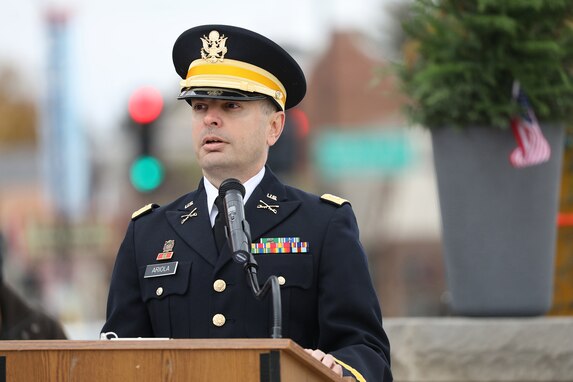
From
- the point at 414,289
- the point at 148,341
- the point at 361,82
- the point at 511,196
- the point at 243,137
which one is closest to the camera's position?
the point at 148,341

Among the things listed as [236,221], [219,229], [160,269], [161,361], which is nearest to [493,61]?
[219,229]

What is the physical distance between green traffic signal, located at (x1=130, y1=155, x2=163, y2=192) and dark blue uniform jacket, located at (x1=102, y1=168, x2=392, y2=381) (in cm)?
1619

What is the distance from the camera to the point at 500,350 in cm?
718

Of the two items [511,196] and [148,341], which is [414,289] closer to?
[511,196]

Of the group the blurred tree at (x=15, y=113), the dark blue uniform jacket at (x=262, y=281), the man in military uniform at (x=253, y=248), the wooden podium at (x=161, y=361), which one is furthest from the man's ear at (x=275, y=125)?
the blurred tree at (x=15, y=113)

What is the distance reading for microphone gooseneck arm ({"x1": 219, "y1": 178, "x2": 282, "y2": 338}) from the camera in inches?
154

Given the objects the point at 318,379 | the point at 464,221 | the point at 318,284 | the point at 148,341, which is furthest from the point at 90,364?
the point at 464,221

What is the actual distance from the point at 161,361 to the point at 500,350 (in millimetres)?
3829

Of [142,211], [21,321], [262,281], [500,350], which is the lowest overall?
[500,350]

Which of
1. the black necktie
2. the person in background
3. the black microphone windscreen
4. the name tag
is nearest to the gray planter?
the person in background

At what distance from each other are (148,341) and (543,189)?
13.5ft

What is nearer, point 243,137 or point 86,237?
point 243,137

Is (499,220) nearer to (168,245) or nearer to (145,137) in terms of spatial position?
(168,245)

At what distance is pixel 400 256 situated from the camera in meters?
49.8
